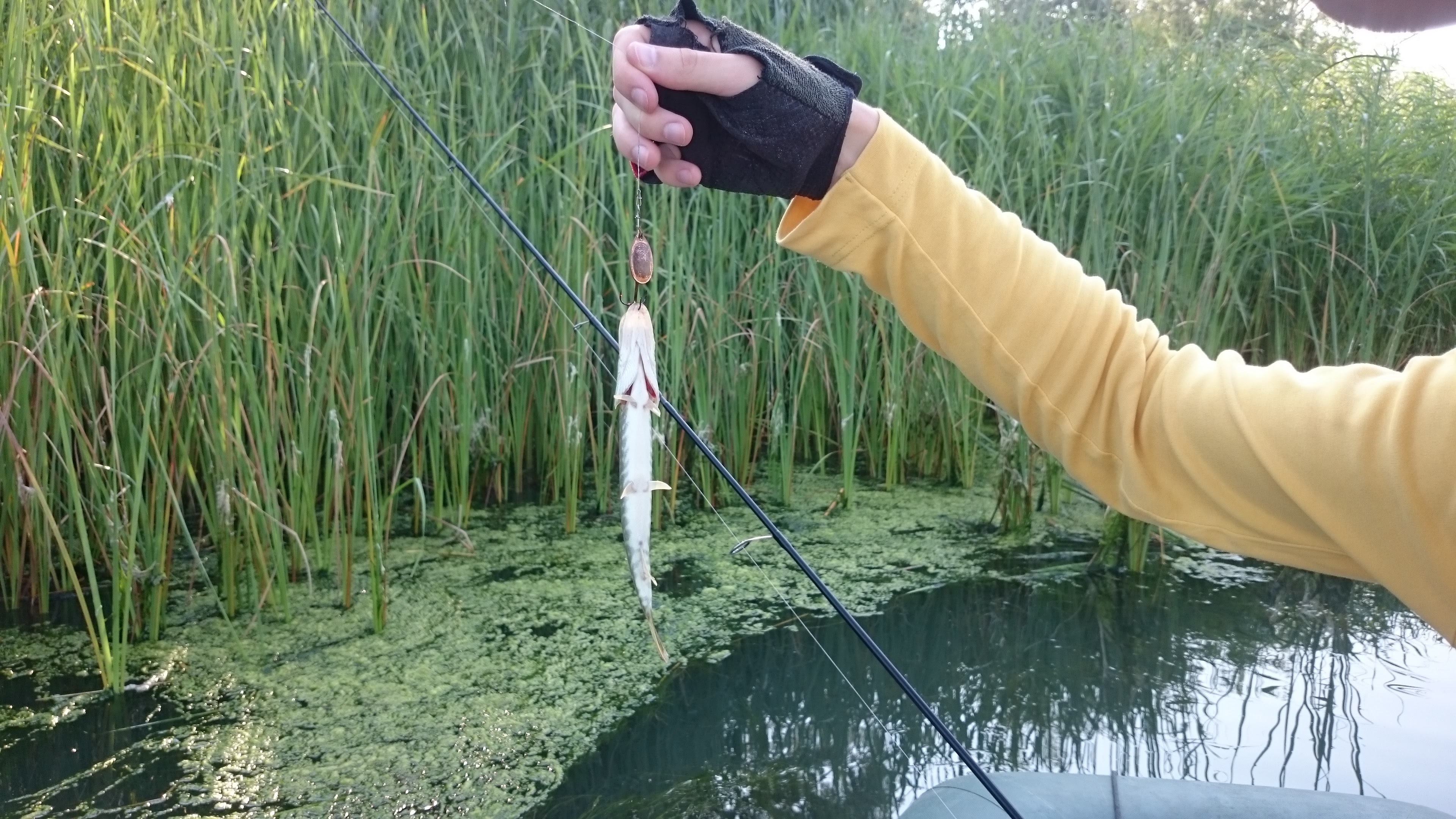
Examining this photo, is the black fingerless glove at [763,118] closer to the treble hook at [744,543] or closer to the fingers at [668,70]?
the fingers at [668,70]

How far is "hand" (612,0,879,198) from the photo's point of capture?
0.91 m

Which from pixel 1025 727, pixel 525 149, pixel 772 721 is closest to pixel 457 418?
pixel 525 149

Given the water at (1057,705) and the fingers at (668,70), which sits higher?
the fingers at (668,70)

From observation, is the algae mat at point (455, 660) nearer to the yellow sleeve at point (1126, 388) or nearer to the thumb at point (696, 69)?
the yellow sleeve at point (1126, 388)

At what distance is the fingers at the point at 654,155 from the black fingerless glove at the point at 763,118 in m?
0.02

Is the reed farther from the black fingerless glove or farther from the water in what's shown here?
the black fingerless glove

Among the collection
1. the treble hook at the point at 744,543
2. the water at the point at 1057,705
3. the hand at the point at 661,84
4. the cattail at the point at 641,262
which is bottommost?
the water at the point at 1057,705

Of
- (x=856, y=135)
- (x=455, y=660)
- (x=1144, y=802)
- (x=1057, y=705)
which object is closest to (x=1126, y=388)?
(x=856, y=135)

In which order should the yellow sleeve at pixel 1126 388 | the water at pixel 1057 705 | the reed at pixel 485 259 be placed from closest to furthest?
1. the yellow sleeve at pixel 1126 388
2. the water at pixel 1057 705
3. the reed at pixel 485 259

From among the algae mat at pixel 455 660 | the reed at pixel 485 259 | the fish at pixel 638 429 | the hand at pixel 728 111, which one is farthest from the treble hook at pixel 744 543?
the reed at pixel 485 259

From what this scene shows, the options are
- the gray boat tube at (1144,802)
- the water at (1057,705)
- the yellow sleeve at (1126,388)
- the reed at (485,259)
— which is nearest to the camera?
the yellow sleeve at (1126,388)

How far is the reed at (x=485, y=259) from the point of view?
196 centimetres

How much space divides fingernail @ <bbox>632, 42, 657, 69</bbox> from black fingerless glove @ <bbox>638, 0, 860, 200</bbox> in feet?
0.13

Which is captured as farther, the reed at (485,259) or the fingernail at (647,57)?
the reed at (485,259)
